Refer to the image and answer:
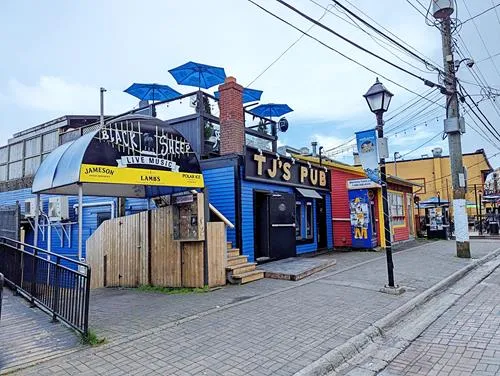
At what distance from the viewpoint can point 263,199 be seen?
1183 cm

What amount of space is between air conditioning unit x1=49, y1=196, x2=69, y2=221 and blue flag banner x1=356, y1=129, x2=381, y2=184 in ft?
37.8

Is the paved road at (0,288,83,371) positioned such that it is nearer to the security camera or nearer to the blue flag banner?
the blue flag banner

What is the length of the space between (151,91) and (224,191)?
5.93m

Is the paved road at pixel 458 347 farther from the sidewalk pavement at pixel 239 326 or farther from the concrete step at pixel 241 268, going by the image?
the concrete step at pixel 241 268

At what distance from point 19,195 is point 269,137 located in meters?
11.6

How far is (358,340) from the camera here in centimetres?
508

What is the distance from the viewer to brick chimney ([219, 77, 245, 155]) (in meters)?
11.0

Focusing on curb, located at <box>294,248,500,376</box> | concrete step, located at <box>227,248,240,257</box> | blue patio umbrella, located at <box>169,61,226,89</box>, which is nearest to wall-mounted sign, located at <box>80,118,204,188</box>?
concrete step, located at <box>227,248,240,257</box>

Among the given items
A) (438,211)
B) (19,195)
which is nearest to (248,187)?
(19,195)

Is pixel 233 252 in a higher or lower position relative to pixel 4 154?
lower

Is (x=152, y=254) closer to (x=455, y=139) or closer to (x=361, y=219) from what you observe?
(x=361, y=219)

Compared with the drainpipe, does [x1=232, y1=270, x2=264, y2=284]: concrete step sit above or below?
below

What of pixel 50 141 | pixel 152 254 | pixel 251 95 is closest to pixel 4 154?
pixel 50 141

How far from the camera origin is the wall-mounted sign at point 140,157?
6664 millimetres
